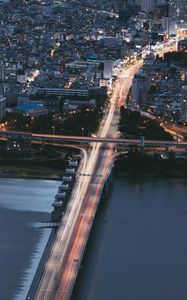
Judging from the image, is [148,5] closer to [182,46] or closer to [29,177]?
[182,46]

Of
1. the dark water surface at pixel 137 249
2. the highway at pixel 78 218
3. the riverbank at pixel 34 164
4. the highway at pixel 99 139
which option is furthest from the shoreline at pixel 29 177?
the highway at pixel 99 139

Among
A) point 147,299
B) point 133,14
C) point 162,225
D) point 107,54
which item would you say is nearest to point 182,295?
point 147,299

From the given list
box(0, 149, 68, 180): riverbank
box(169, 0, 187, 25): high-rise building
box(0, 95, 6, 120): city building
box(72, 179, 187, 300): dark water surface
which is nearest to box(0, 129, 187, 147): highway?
box(0, 149, 68, 180): riverbank

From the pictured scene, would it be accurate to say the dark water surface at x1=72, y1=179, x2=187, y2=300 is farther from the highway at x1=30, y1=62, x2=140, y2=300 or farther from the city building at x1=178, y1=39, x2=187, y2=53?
the city building at x1=178, y1=39, x2=187, y2=53

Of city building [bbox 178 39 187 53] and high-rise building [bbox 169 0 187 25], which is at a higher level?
high-rise building [bbox 169 0 187 25]

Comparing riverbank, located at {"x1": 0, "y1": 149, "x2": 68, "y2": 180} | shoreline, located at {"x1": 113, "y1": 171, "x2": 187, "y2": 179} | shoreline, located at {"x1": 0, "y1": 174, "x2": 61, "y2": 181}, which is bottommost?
shoreline, located at {"x1": 113, "y1": 171, "x2": 187, "y2": 179}

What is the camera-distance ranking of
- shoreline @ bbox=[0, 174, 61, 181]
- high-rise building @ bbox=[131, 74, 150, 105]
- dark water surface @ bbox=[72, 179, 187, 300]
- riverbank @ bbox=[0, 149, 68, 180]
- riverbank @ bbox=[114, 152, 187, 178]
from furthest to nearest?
high-rise building @ bbox=[131, 74, 150, 105] < riverbank @ bbox=[114, 152, 187, 178] < riverbank @ bbox=[0, 149, 68, 180] < shoreline @ bbox=[0, 174, 61, 181] < dark water surface @ bbox=[72, 179, 187, 300]
